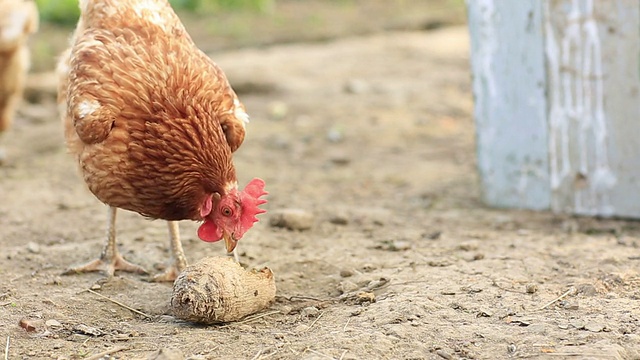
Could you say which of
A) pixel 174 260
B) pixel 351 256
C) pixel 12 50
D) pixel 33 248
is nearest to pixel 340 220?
Answer: pixel 351 256

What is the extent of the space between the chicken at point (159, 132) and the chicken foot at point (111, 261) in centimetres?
46

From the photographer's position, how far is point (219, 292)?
3.37 metres

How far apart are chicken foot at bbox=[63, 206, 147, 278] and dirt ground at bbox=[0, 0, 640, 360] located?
79mm

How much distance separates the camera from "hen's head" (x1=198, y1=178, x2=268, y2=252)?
3572 millimetres

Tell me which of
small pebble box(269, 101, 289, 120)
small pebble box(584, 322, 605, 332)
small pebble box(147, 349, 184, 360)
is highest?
small pebble box(269, 101, 289, 120)

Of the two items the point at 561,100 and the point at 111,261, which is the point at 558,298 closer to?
the point at 561,100

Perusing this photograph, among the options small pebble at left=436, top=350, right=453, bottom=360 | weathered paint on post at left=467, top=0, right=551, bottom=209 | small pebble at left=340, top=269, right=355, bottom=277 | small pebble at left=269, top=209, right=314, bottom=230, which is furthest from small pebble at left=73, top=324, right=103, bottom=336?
weathered paint on post at left=467, top=0, right=551, bottom=209

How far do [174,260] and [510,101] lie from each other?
7.05 ft

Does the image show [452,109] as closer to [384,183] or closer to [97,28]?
[384,183]

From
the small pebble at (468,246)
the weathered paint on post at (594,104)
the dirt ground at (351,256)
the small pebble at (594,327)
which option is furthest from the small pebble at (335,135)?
the small pebble at (594,327)

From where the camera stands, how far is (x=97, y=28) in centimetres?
404

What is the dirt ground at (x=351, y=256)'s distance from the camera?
3135 millimetres

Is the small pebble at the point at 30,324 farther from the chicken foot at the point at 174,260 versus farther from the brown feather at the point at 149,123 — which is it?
the chicken foot at the point at 174,260

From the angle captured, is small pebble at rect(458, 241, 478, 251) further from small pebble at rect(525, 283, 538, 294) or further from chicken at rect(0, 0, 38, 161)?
chicken at rect(0, 0, 38, 161)
